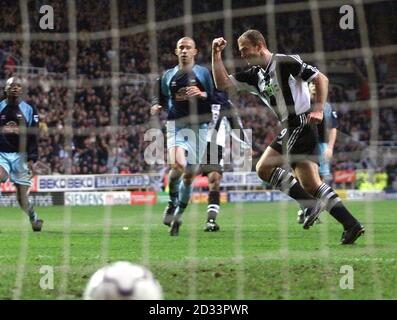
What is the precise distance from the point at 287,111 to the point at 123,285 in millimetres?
4930

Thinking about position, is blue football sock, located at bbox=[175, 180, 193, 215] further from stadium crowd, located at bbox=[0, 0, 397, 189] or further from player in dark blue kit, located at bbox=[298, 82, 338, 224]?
stadium crowd, located at bbox=[0, 0, 397, 189]

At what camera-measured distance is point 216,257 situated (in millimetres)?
8195

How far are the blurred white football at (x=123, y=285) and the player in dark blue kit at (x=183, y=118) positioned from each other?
6.21 meters

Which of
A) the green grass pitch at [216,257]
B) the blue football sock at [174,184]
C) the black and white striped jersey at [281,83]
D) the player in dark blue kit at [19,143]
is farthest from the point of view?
the player in dark blue kit at [19,143]

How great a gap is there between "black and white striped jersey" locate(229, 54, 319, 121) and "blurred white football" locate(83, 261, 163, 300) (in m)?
4.51

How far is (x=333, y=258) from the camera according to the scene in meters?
7.84

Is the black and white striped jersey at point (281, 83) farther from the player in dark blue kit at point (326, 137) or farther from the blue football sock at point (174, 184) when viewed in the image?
the player in dark blue kit at point (326, 137)

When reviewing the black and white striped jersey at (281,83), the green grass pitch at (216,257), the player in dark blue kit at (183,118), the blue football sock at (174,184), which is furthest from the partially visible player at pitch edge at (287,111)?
the blue football sock at (174,184)

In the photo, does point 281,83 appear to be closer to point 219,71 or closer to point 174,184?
point 219,71

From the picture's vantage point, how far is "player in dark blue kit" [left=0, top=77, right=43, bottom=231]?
38.0ft

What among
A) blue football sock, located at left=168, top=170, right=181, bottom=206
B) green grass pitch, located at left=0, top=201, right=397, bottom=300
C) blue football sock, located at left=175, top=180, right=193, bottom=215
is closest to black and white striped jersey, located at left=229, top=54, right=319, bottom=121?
green grass pitch, located at left=0, top=201, right=397, bottom=300

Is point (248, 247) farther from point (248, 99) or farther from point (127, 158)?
point (248, 99)

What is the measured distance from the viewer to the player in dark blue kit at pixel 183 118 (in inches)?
430

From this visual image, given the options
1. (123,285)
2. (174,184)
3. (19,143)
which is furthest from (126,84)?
(123,285)
